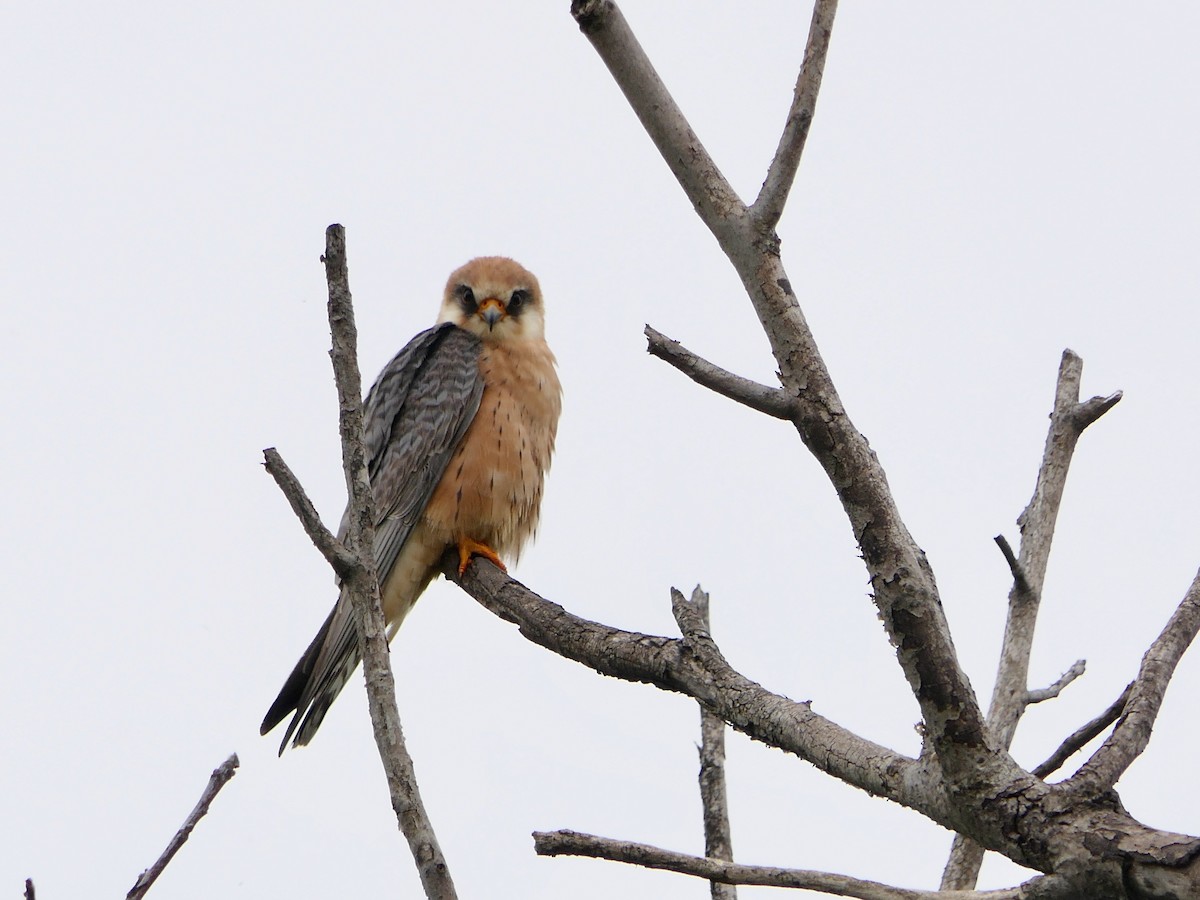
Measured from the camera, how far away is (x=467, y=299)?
5527 millimetres

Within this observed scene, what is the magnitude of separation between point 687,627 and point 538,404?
8.75 ft

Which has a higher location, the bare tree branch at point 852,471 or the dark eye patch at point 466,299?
the dark eye patch at point 466,299

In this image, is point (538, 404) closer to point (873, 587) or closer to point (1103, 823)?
point (873, 587)

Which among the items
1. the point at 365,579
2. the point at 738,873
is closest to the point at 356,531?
the point at 365,579

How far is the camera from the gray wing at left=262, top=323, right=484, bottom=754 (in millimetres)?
4234

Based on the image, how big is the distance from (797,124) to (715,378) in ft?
1.29

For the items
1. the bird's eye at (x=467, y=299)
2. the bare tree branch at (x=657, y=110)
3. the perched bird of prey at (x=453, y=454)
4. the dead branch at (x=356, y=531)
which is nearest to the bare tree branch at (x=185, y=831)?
the dead branch at (x=356, y=531)

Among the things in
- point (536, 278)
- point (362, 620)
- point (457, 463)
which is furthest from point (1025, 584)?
point (536, 278)

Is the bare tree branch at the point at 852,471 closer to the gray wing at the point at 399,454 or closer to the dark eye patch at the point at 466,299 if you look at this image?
the gray wing at the point at 399,454

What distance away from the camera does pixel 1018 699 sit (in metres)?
2.96

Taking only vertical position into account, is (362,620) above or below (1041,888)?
above

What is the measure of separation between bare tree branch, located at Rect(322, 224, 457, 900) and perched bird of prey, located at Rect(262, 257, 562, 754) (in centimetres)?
225

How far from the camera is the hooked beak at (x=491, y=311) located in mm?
5309

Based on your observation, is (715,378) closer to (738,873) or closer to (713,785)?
(738,873)
